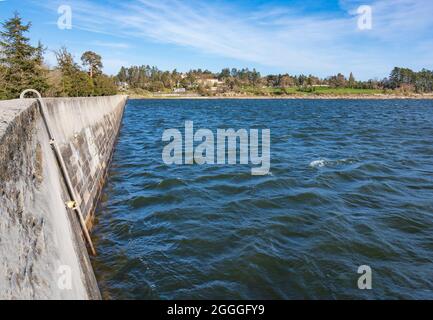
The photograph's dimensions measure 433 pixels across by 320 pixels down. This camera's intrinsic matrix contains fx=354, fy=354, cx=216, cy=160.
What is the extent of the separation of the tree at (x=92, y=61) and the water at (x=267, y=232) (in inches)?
2889

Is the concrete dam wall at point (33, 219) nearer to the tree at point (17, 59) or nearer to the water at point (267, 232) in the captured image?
the water at point (267, 232)

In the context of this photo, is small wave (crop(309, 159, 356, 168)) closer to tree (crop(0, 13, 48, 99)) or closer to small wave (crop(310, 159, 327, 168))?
small wave (crop(310, 159, 327, 168))

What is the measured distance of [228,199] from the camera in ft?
39.9

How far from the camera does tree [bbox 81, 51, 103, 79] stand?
82.1 meters

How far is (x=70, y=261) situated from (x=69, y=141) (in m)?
4.85

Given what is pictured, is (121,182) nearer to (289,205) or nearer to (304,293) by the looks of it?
(289,205)

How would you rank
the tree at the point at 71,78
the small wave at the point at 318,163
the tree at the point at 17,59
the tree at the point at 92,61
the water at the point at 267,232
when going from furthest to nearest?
the tree at the point at 92,61, the tree at the point at 71,78, the tree at the point at 17,59, the small wave at the point at 318,163, the water at the point at 267,232

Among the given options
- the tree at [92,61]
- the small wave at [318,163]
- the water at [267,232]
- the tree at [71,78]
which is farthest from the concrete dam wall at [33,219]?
the tree at [92,61]

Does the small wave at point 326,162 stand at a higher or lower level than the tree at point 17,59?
lower

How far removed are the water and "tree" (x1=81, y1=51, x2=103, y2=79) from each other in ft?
241

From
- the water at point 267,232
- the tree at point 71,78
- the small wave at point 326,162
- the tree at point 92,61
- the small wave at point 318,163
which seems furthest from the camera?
the tree at point 92,61

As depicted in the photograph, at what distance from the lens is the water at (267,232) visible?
272 inches

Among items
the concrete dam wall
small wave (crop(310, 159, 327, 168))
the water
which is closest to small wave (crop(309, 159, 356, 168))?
small wave (crop(310, 159, 327, 168))
